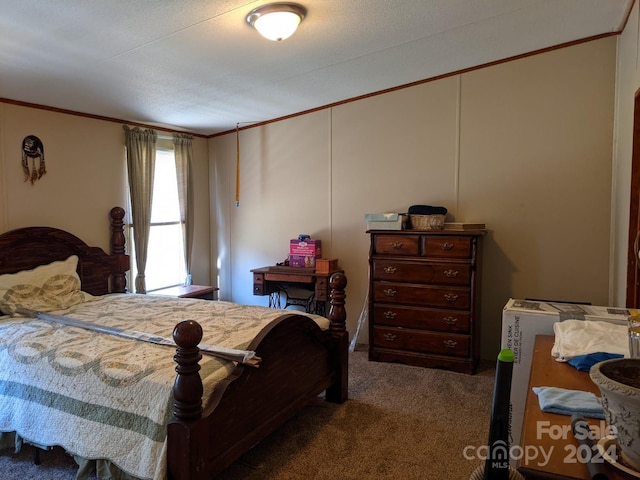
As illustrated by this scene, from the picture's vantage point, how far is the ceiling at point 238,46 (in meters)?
2.34

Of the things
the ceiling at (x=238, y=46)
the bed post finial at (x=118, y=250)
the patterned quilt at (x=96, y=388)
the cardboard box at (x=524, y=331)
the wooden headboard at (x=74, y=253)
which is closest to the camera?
the patterned quilt at (x=96, y=388)

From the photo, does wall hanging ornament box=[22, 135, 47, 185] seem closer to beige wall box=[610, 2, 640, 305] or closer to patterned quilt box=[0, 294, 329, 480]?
patterned quilt box=[0, 294, 329, 480]

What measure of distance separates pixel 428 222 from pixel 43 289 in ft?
10.3

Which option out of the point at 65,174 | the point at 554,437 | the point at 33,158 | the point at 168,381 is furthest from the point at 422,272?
the point at 33,158

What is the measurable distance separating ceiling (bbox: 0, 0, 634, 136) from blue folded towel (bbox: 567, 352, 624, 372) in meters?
2.12

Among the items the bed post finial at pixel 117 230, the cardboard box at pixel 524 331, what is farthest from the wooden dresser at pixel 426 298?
the bed post finial at pixel 117 230

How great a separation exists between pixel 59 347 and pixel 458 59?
3.51 meters

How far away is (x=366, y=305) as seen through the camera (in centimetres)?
435

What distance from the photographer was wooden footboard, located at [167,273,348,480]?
5.52 feet

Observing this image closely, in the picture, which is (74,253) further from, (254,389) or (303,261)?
(254,389)

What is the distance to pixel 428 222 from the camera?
3684 millimetres

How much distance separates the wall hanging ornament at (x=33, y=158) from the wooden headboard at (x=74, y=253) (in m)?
0.45

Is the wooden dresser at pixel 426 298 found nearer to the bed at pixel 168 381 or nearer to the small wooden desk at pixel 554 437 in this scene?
the bed at pixel 168 381

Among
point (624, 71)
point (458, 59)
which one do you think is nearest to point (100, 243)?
point (458, 59)
